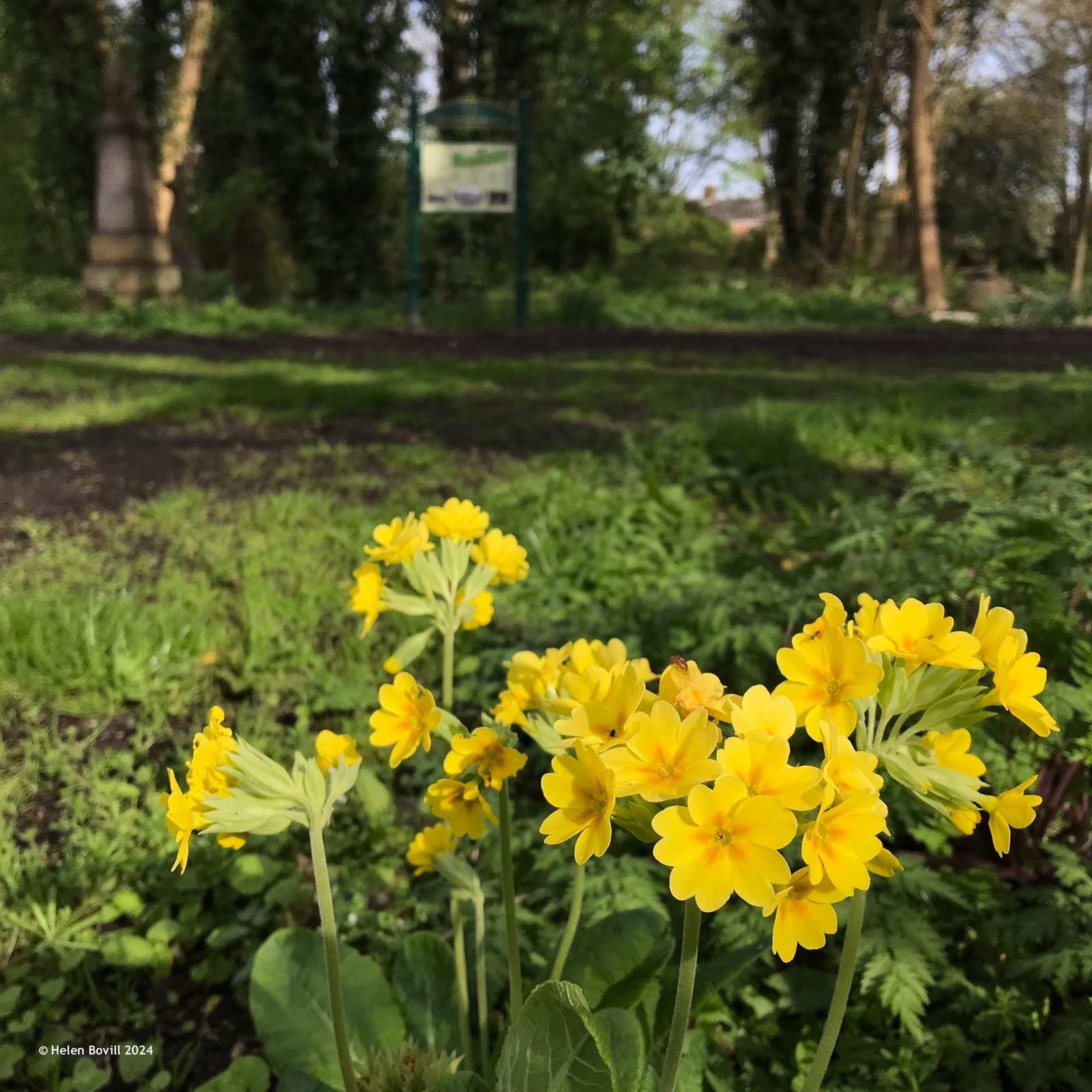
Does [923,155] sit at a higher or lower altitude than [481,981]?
higher

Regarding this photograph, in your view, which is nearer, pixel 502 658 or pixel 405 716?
pixel 405 716

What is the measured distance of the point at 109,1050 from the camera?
1397 millimetres

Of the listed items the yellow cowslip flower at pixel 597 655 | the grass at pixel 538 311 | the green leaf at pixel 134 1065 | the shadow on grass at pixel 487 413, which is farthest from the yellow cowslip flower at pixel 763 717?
the grass at pixel 538 311

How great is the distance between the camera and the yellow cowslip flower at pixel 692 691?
0.75 metres

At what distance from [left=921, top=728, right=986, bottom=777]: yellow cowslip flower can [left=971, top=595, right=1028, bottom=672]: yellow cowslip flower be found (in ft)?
0.24

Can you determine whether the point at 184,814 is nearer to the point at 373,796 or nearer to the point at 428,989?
the point at 428,989

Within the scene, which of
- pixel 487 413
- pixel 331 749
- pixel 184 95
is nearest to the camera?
pixel 331 749

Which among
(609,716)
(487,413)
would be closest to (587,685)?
(609,716)

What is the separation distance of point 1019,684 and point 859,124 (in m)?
16.2

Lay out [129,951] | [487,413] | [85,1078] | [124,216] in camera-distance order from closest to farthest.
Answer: [85,1078], [129,951], [487,413], [124,216]

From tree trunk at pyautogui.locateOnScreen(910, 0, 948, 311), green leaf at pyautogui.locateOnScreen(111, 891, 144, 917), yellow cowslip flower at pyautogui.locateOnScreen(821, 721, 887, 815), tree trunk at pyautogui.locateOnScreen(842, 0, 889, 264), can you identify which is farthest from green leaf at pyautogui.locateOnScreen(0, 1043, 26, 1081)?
tree trunk at pyautogui.locateOnScreen(842, 0, 889, 264)

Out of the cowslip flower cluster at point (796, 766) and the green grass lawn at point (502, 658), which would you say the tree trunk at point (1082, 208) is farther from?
the cowslip flower cluster at point (796, 766)

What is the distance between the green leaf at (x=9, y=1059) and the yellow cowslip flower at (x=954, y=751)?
1389 mm

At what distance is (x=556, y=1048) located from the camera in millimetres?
788
